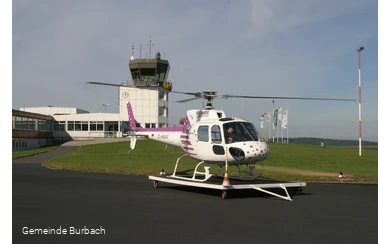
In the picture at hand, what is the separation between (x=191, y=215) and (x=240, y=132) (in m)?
5.37

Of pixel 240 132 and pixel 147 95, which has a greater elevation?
pixel 147 95

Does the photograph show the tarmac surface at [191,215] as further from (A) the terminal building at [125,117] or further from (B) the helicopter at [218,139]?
(A) the terminal building at [125,117]

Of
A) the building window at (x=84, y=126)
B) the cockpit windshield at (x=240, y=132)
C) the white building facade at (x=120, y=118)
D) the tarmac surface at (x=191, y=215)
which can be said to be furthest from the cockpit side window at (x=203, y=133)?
the building window at (x=84, y=126)

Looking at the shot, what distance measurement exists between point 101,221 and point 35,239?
1885 mm

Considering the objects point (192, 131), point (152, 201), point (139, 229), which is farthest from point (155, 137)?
point (139, 229)

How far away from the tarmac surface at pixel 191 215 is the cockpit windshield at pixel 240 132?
6.98 feet

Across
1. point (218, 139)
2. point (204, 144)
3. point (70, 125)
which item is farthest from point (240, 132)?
point (70, 125)

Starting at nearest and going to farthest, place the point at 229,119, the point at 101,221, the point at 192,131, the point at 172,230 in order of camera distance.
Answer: the point at 172,230 → the point at 101,221 → the point at 229,119 → the point at 192,131

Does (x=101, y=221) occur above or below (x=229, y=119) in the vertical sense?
below

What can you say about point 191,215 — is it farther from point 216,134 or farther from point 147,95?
point 147,95

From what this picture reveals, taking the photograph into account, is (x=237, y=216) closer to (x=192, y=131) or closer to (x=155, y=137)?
(x=192, y=131)

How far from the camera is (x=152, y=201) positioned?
12.8 metres

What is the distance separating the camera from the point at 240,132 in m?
15.1

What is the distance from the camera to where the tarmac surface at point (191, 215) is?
812cm
